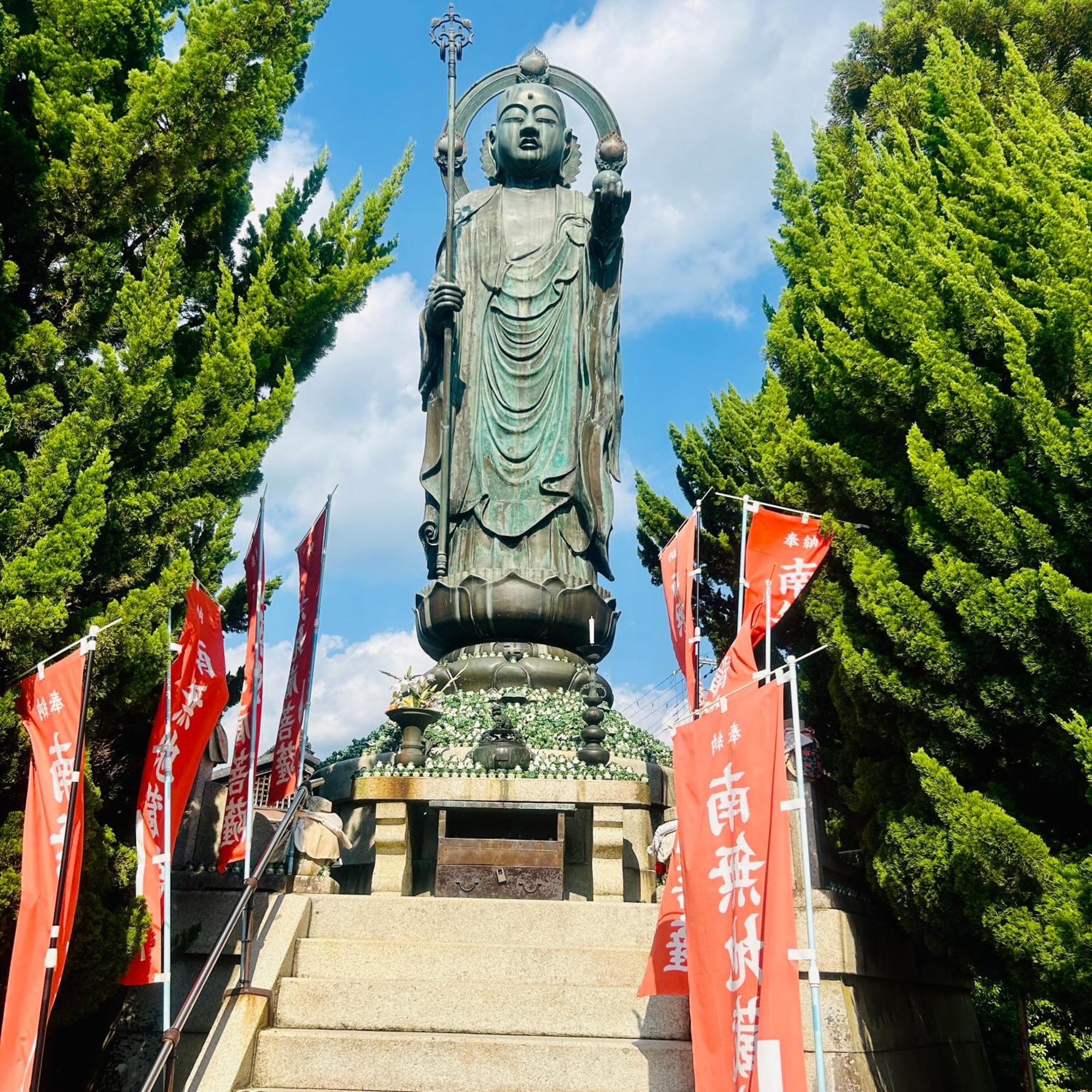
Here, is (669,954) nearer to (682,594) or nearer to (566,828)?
(566,828)

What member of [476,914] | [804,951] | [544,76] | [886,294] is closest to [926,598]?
[886,294]

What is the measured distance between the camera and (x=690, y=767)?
5.42m

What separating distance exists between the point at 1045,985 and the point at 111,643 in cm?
500

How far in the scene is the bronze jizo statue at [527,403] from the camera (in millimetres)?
10844

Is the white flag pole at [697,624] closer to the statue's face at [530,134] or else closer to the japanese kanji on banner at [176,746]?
the japanese kanji on banner at [176,746]

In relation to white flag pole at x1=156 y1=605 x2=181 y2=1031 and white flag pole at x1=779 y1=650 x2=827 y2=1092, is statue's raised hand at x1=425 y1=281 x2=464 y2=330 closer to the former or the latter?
white flag pole at x1=156 y1=605 x2=181 y2=1031

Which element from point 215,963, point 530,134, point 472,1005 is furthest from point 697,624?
point 530,134

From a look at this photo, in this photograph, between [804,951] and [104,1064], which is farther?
[104,1064]

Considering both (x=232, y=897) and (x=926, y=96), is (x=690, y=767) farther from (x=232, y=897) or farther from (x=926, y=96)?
(x=926, y=96)

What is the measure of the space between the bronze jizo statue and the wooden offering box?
261 cm

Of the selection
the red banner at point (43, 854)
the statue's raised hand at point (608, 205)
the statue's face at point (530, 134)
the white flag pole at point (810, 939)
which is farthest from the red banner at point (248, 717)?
the statue's face at point (530, 134)

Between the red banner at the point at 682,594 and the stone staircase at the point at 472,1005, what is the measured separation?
76.2 inches

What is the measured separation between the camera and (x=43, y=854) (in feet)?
16.4

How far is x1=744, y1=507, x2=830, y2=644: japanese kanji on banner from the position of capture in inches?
287
